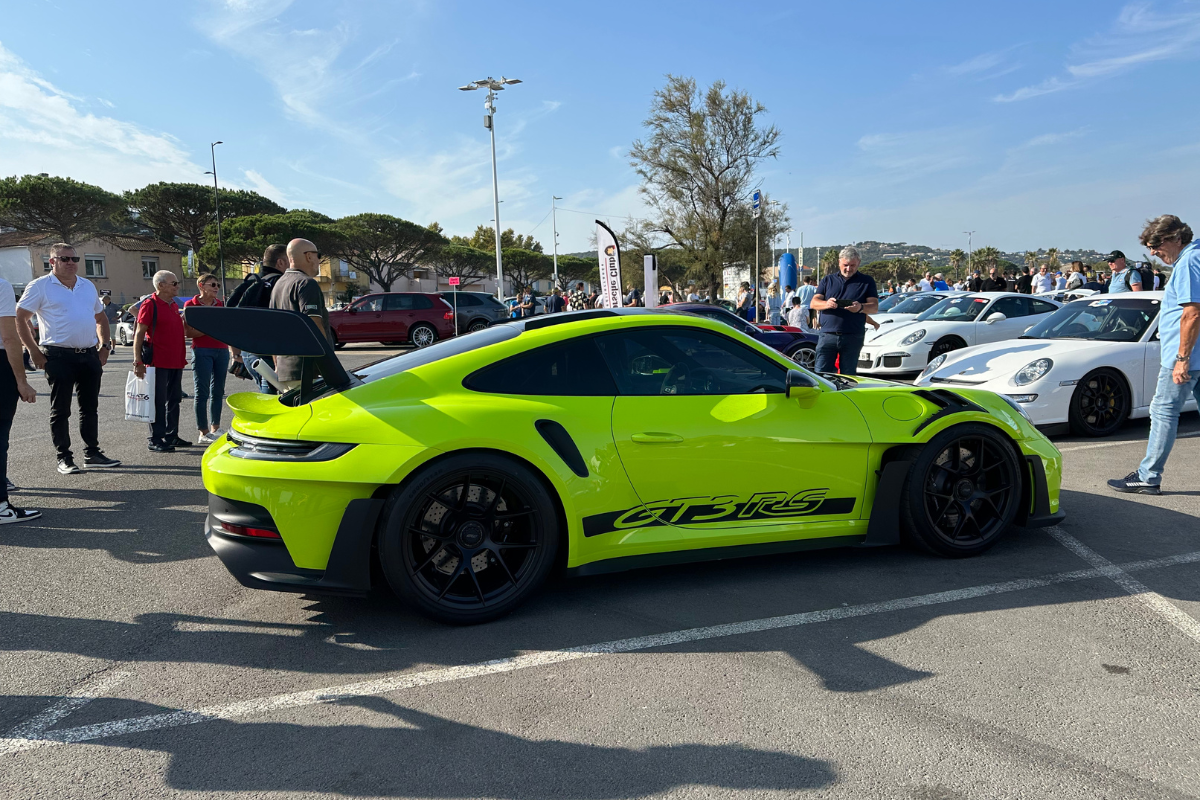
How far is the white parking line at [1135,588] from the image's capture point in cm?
317

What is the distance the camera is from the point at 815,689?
2705 millimetres

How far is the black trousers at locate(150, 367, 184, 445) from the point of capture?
23.5ft

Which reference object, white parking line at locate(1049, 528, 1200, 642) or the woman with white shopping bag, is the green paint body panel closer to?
white parking line at locate(1049, 528, 1200, 642)

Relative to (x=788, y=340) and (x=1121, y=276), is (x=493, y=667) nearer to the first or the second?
(x=788, y=340)

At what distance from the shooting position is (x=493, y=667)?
290cm

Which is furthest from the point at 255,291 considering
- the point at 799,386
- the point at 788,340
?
the point at 788,340

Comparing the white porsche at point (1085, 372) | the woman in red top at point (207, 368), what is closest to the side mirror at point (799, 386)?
the white porsche at point (1085, 372)

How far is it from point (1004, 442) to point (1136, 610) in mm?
988

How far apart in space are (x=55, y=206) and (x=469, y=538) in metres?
58.5

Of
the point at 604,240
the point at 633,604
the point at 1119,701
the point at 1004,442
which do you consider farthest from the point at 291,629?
the point at 604,240

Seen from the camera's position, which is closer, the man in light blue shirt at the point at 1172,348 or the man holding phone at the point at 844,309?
the man in light blue shirt at the point at 1172,348

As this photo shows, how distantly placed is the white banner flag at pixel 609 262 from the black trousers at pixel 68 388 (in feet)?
33.2

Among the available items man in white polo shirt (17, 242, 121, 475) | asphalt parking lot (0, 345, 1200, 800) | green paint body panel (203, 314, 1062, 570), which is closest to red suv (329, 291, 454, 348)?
man in white polo shirt (17, 242, 121, 475)

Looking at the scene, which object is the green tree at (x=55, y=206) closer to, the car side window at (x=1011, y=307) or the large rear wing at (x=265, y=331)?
the car side window at (x=1011, y=307)
